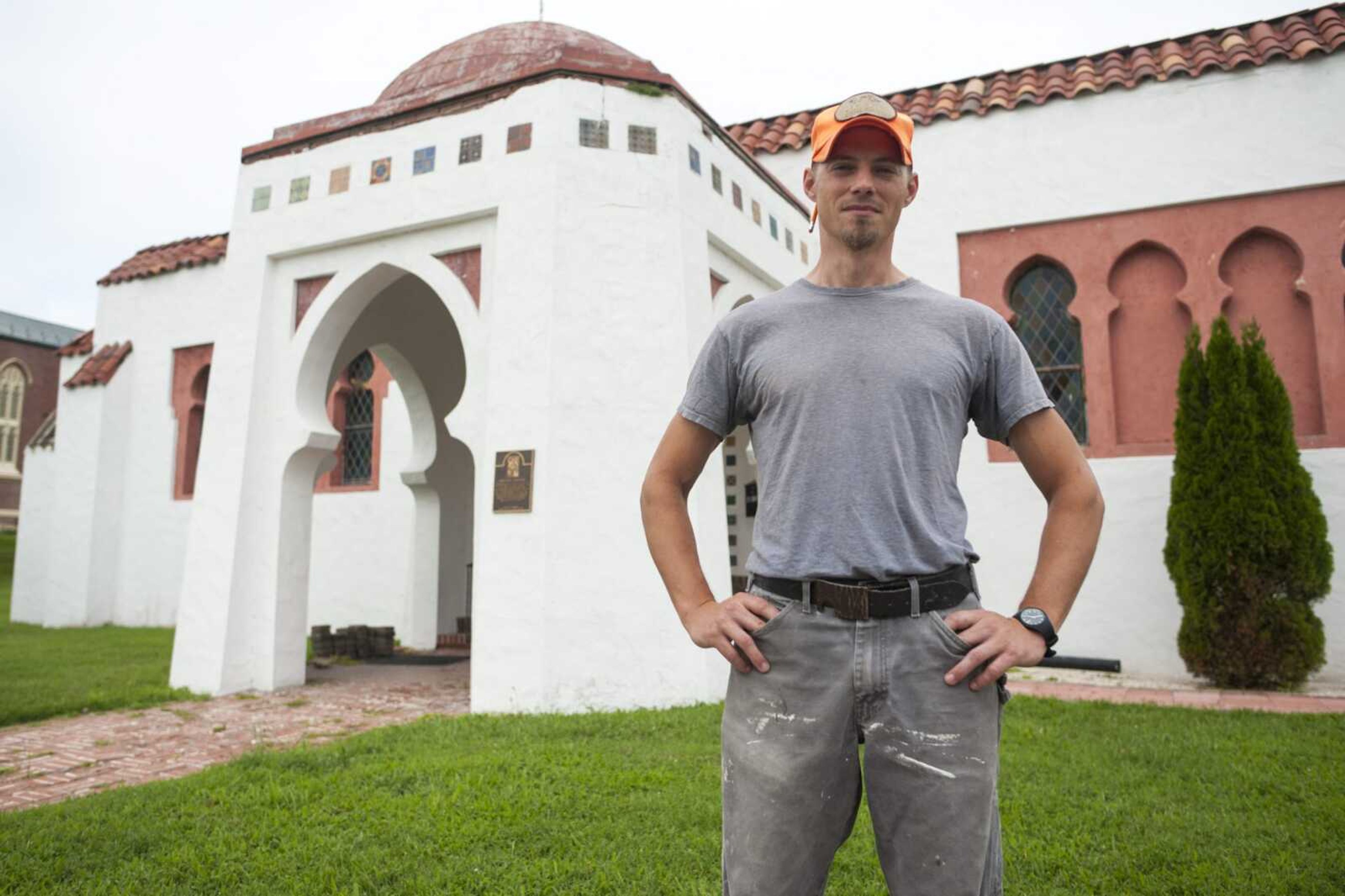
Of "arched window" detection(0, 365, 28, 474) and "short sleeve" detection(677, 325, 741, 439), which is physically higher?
"arched window" detection(0, 365, 28, 474)

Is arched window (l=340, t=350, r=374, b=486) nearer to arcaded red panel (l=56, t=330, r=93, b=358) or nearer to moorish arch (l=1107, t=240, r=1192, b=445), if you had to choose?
arcaded red panel (l=56, t=330, r=93, b=358)

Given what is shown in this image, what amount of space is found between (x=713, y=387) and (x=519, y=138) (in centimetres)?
618

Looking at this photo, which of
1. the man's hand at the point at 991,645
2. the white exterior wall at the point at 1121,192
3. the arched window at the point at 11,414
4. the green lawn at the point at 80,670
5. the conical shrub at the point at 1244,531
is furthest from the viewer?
the arched window at the point at 11,414

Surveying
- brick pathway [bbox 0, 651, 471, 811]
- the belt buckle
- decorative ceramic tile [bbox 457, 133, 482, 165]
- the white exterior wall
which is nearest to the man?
the belt buckle

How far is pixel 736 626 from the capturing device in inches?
68.3

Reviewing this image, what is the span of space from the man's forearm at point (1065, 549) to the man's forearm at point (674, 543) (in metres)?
0.67

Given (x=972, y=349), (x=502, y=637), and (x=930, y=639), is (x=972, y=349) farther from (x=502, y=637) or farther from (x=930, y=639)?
(x=502, y=637)

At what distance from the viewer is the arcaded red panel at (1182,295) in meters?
8.87

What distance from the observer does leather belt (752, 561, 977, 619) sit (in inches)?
66.0

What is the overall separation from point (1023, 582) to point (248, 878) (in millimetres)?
8411

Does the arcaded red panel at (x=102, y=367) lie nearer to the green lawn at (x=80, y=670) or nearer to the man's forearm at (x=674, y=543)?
the green lawn at (x=80, y=670)

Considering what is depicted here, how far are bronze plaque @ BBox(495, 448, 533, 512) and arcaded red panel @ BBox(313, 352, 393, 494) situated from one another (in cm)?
694

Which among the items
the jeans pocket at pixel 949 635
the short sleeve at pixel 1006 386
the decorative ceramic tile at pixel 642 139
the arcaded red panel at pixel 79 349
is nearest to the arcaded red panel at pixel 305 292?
the decorative ceramic tile at pixel 642 139

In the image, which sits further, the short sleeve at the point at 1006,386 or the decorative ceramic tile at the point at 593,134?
the decorative ceramic tile at the point at 593,134
